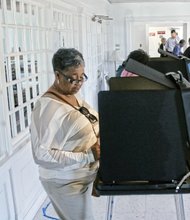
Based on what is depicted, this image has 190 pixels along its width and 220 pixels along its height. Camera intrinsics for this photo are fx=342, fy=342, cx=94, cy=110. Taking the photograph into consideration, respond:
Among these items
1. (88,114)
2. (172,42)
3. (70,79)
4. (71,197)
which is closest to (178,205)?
(71,197)

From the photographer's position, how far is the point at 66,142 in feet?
5.29

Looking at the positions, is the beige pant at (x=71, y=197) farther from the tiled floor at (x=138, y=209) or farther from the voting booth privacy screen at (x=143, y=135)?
the tiled floor at (x=138, y=209)

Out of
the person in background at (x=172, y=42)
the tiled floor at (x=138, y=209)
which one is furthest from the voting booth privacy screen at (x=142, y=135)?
the person in background at (x=172, y=42)

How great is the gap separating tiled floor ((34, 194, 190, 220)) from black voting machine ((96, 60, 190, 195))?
5.00 feet

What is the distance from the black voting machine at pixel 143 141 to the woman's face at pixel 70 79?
0.41 meters

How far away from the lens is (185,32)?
409 inches

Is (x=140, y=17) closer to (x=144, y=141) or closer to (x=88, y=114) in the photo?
(x=88, y=114)

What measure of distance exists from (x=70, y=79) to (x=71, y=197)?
22.5 inches

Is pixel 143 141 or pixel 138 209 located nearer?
pixel 143 141

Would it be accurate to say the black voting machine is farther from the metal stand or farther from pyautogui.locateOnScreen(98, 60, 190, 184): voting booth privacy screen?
the metal stand

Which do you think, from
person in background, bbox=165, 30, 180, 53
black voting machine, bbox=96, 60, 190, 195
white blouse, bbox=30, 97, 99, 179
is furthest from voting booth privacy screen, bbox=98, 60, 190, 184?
person in background, bbox=165, 30, 180, 53

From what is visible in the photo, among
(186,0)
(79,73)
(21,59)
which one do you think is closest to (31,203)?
(21,59)

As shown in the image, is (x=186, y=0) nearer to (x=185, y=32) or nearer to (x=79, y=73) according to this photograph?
(x=185, y=32)

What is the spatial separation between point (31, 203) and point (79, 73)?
1634 millimetres
